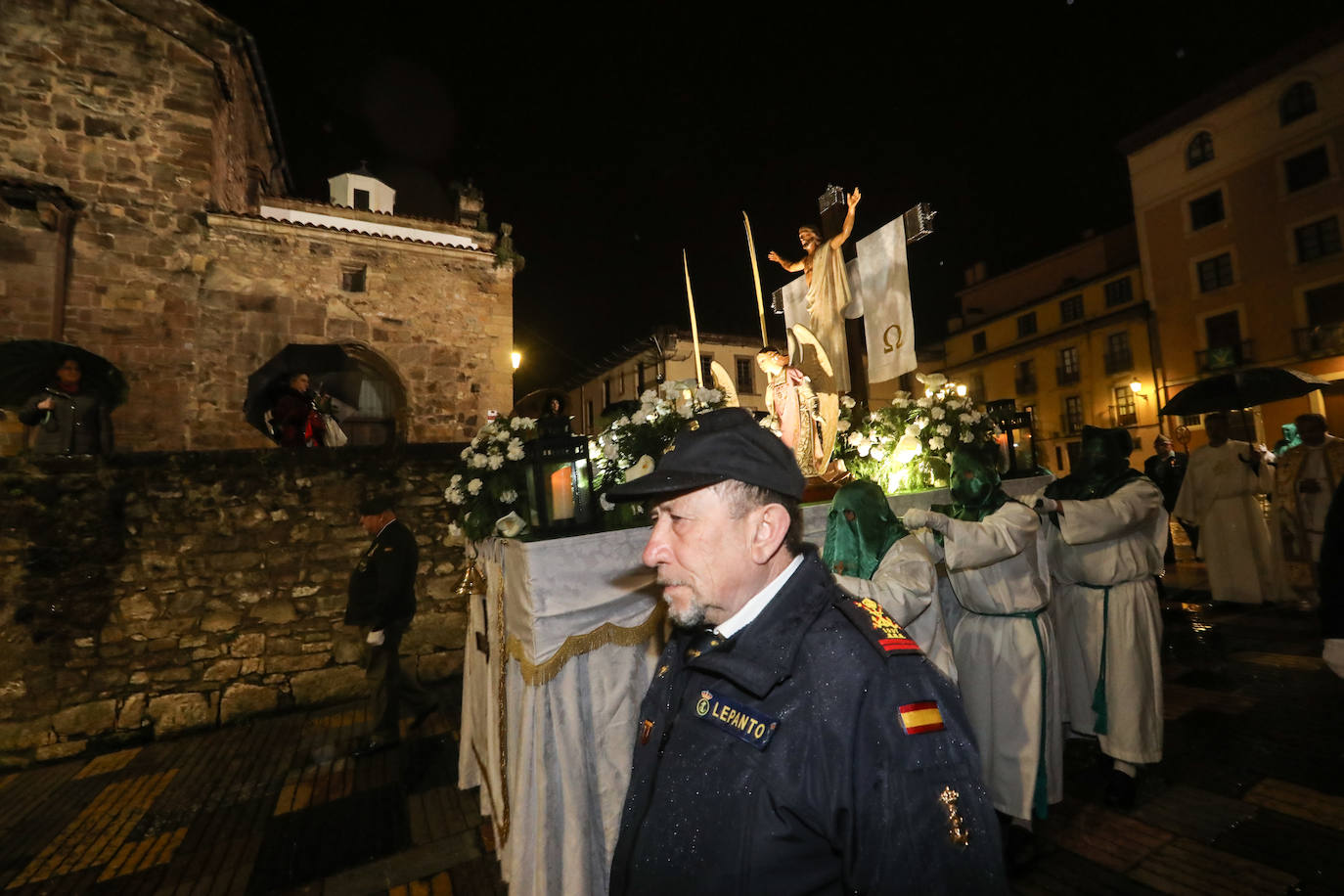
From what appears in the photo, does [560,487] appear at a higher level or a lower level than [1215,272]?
lower

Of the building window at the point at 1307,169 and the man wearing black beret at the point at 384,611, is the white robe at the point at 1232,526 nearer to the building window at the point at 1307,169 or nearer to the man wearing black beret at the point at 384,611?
the man wearing black beret at the point at 384,611

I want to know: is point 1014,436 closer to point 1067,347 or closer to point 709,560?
point 709,560

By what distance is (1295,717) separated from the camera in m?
4.70

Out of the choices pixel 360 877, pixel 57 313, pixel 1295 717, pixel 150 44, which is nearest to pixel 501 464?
pixel 360 877

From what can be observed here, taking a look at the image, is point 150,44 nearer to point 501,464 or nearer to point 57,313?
point 57,313

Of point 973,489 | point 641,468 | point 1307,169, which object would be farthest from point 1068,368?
point 641,468

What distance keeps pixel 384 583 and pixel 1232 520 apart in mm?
10858

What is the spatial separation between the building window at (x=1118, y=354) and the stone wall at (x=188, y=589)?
111 feet

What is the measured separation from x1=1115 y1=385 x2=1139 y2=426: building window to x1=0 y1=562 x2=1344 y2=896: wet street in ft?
90.8

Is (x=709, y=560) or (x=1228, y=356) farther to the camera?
(x=1228, y=356)

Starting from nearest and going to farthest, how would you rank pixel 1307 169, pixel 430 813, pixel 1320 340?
pixel 430 813
pixel 1320 340
pixel 1307 169

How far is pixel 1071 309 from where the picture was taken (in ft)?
105

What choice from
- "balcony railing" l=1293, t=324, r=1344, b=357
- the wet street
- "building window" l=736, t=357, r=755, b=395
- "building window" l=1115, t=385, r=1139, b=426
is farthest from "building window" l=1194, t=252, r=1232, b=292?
the wet street

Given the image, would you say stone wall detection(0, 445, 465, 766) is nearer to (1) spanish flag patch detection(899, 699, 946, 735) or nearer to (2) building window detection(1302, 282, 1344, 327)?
(1) spanish flag patch detection(899, 699, 946, 735)
